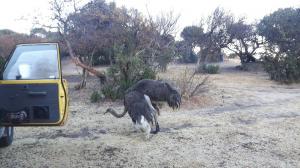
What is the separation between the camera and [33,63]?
15.0 feet

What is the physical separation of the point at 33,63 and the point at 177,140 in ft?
9.03

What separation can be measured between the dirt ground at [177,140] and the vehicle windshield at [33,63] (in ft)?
4.38

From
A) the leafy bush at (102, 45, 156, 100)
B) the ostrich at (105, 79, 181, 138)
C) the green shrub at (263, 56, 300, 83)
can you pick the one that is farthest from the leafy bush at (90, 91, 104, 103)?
the green shrub at (263, 56, 300, 83)

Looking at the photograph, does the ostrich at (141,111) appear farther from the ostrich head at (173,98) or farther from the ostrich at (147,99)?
the ostrich head at (173,98)

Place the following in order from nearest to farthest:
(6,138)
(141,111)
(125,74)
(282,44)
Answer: (6,138) → (141,111) → (125,74) → (282,44)

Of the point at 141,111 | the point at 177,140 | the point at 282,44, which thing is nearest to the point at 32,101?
the point at 141,111

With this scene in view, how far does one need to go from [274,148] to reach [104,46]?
7.82m

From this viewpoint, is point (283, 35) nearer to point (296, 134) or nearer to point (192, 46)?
point (192, 46)

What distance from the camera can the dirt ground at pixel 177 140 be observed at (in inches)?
210

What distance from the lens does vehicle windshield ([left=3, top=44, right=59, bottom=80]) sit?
445 centimetres

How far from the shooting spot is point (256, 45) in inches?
788

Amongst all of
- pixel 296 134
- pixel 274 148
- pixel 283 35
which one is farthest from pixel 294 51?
pixel 274 148

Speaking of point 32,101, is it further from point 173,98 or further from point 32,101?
A: point 173,98

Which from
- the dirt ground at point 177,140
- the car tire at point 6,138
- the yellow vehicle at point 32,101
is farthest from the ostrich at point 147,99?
the yellow vehicle at point 32,101
